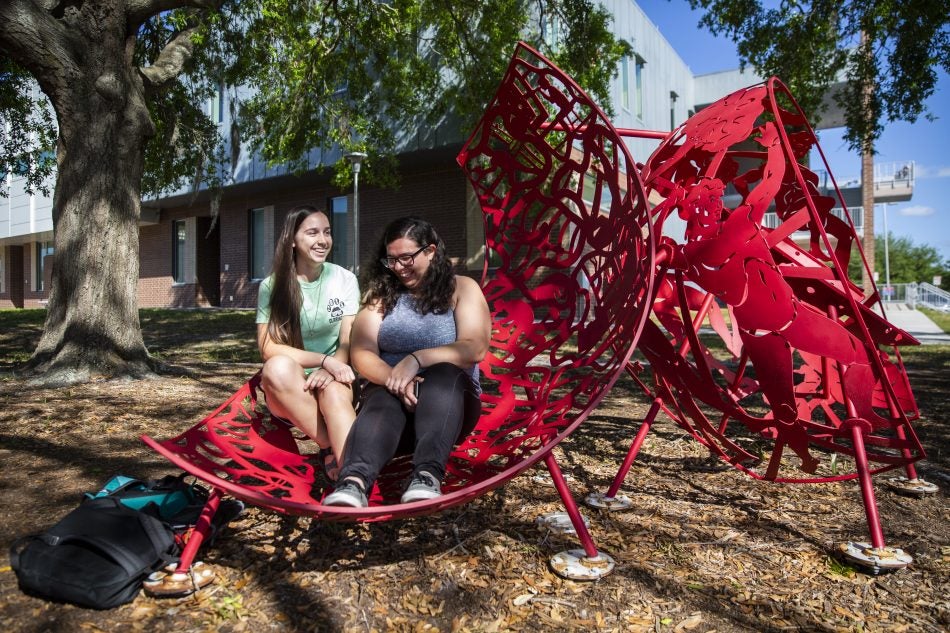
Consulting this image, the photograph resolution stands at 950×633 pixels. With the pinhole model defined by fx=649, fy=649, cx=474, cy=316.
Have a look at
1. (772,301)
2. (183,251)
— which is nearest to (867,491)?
(772,301)

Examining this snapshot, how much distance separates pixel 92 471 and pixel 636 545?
289cm

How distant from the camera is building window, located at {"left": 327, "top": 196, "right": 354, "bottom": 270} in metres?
16.7

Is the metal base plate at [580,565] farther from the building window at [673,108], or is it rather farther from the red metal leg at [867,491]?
the building window at [673,108]

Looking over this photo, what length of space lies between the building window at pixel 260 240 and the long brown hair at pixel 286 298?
642 inches

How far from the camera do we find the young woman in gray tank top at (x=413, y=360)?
7.42 ft

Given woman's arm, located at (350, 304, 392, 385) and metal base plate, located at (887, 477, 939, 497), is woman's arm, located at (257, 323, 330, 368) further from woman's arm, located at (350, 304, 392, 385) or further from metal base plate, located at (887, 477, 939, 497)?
metal base plate, located at (887, 477, 939, 497)

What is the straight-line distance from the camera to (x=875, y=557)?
2.38m

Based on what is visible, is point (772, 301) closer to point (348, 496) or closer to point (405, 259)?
point (405, 259)

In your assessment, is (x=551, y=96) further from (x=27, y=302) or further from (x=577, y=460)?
(x=27, y=302)

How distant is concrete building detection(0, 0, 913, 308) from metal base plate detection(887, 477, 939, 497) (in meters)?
10.3

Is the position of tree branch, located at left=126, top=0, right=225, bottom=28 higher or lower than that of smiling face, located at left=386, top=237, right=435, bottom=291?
higher

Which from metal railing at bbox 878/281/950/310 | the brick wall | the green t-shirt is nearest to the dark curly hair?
the green t-shirt

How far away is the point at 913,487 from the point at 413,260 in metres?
2.74

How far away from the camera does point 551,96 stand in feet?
9.15
